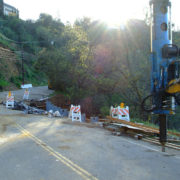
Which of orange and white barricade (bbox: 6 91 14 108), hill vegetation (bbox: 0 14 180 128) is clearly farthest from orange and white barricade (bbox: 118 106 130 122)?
orange and white barricade (bbox: 6 91 14 108)

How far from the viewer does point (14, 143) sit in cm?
921

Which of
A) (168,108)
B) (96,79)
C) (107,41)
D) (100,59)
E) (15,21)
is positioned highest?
(15,21)

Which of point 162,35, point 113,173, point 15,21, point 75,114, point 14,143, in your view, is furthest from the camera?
point 15,21

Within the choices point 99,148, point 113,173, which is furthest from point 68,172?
point 99,148

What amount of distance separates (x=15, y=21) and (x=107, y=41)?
5478cm

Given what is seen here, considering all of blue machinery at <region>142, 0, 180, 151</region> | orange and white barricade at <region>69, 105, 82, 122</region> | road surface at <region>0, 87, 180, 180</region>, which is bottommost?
road surface at <region>0, 87, 180, 180</region>

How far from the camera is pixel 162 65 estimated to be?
634cm

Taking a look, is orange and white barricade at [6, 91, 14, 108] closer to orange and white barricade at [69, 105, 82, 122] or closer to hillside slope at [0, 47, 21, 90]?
orange and white barricade at [69, 105, 82, 122]

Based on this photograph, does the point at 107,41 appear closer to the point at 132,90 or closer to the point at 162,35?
the point at 132,90

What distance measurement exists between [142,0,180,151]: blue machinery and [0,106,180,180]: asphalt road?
3.64 ft

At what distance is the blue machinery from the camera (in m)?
6.22

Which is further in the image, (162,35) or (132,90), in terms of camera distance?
(132,90)

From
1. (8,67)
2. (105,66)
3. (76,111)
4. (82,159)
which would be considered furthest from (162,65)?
(8,67)

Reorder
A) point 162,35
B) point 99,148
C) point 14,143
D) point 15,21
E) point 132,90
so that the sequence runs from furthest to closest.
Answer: point 15,21, point 132,90, point 14,143, point 99,148, point 162,35
